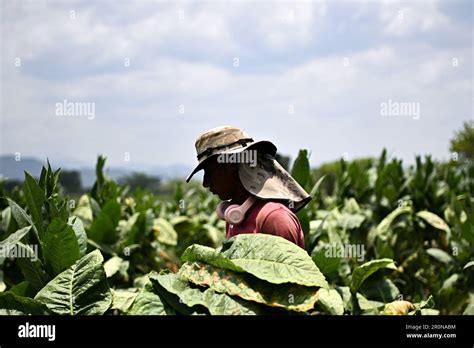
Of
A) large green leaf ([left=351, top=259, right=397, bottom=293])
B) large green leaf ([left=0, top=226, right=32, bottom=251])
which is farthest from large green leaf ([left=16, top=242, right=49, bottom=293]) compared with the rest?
large green leaf ([left=351, top=259, right=397, bottom=293])

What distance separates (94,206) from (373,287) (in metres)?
2.77

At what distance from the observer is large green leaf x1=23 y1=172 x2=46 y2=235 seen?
2.78 metres

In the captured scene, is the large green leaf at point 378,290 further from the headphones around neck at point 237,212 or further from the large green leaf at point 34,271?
the large green leaf at point 34,271

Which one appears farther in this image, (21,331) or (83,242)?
(83,242)

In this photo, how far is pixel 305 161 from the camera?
12.0 feet

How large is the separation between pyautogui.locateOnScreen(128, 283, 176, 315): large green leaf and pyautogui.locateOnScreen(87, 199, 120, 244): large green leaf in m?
2.72

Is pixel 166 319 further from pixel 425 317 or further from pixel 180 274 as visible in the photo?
pixel 425 317

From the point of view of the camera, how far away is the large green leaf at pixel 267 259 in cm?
206

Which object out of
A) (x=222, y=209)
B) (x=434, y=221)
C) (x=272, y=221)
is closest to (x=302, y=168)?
(x=222, y=209)

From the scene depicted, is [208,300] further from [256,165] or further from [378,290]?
[378,290]

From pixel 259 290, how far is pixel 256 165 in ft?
2.34

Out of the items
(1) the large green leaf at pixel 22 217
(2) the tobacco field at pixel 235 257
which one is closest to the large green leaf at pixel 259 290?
(2) the tobacco field at pixel 235 257

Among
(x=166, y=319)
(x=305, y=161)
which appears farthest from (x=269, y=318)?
(x=305, y=161)

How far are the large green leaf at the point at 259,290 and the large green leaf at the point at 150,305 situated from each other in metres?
0.14
